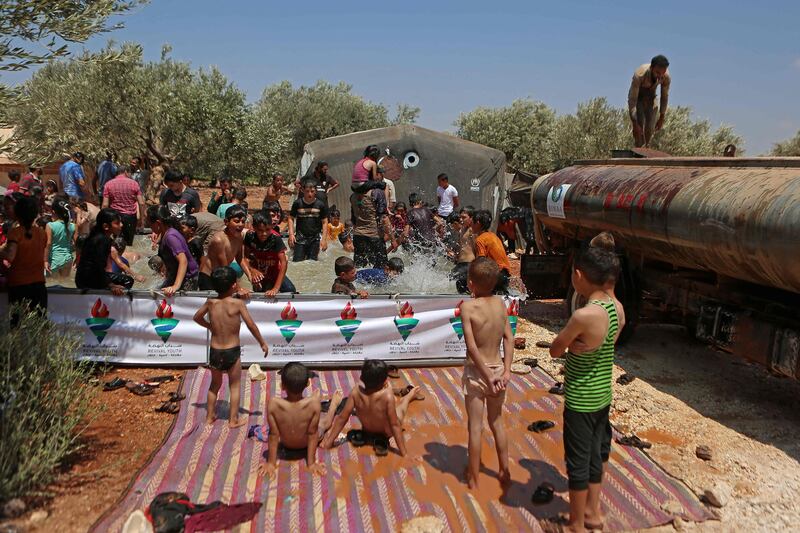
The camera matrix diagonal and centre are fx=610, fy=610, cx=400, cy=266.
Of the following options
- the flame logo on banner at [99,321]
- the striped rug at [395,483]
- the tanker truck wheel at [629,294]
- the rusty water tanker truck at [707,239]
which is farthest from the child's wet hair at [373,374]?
the tanker truck wheel at [629,294]

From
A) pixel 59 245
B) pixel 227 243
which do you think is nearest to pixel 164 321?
pixel 227 243

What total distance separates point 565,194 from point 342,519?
7.18 m

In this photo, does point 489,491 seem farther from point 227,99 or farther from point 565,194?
point 227,99

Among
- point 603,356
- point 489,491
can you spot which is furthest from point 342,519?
point 603,356

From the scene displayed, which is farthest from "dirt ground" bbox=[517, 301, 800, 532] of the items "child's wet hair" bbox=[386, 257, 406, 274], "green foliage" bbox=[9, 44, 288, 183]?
"green foliage" bbox=[9, 44, 288, 183]

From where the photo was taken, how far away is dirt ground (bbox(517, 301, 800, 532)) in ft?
15.7

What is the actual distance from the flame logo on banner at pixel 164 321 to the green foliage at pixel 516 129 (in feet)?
120

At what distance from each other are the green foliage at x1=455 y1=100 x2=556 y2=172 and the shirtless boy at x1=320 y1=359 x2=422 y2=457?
37.7 metres

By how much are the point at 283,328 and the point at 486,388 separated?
3398 mm

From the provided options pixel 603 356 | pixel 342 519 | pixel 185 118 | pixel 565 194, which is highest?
pixel 185 118

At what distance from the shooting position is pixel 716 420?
21.1 feet

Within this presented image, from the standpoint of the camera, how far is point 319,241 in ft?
38.5

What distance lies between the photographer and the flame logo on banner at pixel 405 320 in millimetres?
7367

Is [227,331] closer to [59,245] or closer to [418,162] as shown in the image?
[59,245]
